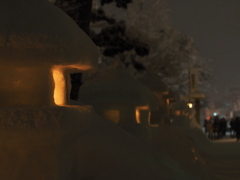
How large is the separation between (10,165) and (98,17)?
10.4m

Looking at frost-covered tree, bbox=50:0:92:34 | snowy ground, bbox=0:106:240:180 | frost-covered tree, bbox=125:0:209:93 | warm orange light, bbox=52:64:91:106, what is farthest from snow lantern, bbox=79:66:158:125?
frost-covered tree, bbox=125:0:209:93

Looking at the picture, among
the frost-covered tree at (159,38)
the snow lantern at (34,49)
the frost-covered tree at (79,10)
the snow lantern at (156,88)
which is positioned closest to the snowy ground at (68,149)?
the snow lantern at (34,49)

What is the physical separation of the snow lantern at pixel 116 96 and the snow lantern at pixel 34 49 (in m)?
4.42

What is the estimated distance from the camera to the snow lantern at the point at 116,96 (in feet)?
26.5

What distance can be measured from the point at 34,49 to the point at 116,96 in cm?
487

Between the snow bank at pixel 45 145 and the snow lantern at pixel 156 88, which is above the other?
the snow lantern at pixel 156 88

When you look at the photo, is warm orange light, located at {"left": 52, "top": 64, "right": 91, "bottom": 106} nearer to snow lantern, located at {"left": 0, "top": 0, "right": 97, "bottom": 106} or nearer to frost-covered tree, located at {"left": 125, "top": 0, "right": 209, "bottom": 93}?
snow lantern, located at {"left": 0, "top": 0, "right": 97, "bottom": 106}

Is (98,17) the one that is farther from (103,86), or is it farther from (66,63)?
(66,63)

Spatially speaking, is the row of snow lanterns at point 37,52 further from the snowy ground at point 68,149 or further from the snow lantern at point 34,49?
the snowy ground at point 68,149

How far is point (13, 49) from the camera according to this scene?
318 centimetres

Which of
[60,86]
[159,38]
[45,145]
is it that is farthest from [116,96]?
[159,38]

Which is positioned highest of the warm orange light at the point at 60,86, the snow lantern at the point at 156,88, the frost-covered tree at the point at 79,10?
the frost-covered tree at the point at 79,10

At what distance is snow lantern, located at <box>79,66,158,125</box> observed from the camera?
806cm

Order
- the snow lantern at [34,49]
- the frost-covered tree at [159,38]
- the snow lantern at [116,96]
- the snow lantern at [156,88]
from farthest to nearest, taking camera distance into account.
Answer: the frost-covered tree at [159,38] < the snow lantern at [156,88] < the snow lantern at [116,96] < the snow lantern at [34,49]
